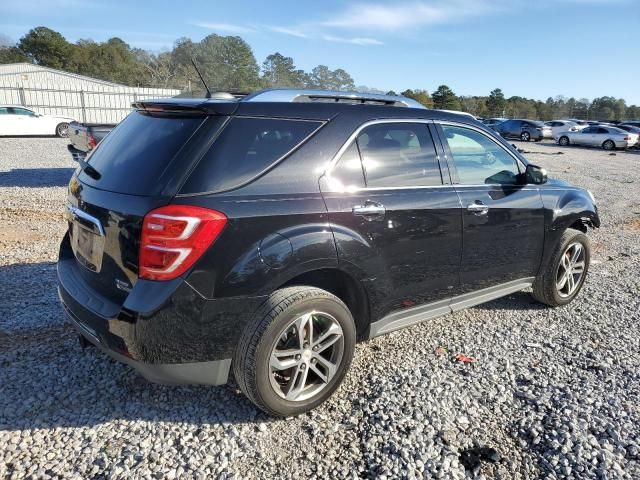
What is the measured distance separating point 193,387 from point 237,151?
163cm

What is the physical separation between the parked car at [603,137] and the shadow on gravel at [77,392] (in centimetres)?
3362

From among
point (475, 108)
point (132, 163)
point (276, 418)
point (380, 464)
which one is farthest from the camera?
point (475, 108)

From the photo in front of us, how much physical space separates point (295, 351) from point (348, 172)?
1.15 metres

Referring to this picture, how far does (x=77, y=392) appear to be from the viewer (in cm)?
309

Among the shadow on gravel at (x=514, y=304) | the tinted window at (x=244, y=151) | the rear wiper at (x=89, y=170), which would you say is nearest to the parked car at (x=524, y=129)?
the shadow on gravel at (x=514, y=304)

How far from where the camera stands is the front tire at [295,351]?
2.68m

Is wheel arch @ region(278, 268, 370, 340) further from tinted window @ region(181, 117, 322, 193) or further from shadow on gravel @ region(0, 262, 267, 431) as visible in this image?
shadow on gravel @ region(0, 262, 267, 431)

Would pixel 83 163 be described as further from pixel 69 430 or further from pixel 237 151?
pixel 69 430

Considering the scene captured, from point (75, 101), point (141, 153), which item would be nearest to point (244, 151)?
point (141, 153)

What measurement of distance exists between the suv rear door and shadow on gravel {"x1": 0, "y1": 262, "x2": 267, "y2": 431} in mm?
1182

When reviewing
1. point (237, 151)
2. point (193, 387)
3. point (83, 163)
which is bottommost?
point (193, 387)

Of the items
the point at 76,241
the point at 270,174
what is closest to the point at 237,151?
the point at 270,174

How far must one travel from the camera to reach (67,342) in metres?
3.66

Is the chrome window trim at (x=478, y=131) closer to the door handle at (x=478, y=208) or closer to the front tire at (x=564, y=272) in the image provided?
the door handle at (x=478, y=208)
